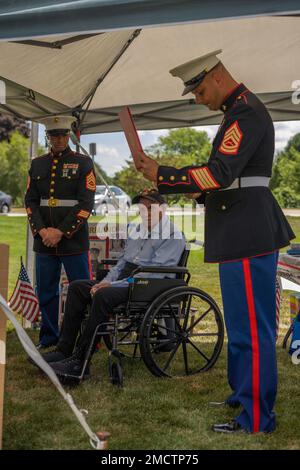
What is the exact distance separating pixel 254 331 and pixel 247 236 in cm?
42

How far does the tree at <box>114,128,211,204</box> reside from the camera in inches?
1330

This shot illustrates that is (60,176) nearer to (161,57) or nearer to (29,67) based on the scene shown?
(29,67)

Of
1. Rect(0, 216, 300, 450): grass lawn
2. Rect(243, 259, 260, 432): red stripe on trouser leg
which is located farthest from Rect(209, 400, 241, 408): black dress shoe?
Rect(243, 259, 260, 432): red stripe on trouser leg

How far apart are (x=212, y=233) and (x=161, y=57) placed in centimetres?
256

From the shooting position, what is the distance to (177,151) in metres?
42.2

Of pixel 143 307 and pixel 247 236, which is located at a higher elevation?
pixel 247 236

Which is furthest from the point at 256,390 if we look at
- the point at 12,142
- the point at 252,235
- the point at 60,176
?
the point at 12,142

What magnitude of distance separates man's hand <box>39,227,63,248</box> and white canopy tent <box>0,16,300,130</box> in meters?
1.22

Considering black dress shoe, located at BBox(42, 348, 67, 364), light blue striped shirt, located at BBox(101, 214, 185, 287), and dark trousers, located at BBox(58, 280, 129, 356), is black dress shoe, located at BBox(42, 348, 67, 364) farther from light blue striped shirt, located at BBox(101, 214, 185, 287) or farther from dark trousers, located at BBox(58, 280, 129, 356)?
light blue striped shirt, located at BBox(101, 214, 185, 287)

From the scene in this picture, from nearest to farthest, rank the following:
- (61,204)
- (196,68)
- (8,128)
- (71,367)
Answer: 1. (196,68)
2. (71,367)
3. (61,204)
4. (8,128)

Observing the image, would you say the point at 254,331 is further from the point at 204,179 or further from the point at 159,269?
the point at 159,269

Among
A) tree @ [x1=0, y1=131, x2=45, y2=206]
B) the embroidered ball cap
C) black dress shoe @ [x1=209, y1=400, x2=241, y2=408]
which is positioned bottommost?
black dress shoe @ [x1=209, y1=400, x2=241, y2=408]

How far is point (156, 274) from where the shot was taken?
4047mm

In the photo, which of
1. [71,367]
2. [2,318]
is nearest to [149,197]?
[71,367]
